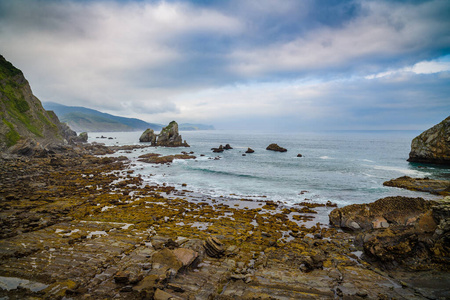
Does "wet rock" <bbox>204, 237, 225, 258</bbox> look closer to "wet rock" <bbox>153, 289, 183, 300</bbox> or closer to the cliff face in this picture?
"wet rock" <bbox>153, 289, 183, 300</bbox>

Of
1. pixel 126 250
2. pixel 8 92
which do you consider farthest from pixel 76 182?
pixel 8 92

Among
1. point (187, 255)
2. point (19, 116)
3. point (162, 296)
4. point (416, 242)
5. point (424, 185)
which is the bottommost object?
point (187, 255)

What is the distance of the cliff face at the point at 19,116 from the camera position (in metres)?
46.5

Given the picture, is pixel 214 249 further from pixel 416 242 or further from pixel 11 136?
pixel 11 136

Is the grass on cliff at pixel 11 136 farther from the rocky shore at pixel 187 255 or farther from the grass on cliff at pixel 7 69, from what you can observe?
the rocky shore at pixel 187 255

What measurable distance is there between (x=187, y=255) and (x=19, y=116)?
7312 cm

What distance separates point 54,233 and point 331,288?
18.0 meters

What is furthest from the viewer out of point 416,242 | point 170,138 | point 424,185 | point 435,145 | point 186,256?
point 170,138

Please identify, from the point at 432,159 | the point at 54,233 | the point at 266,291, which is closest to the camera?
the point at 266,291

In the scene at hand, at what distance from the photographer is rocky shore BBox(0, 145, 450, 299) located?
920 centimetres

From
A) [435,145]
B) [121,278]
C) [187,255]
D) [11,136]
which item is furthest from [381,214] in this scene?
[11,136]

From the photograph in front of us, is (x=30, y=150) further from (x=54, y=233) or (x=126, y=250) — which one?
(x=126, y=250)

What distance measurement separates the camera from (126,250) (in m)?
12.5

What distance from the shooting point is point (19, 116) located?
184 feet
